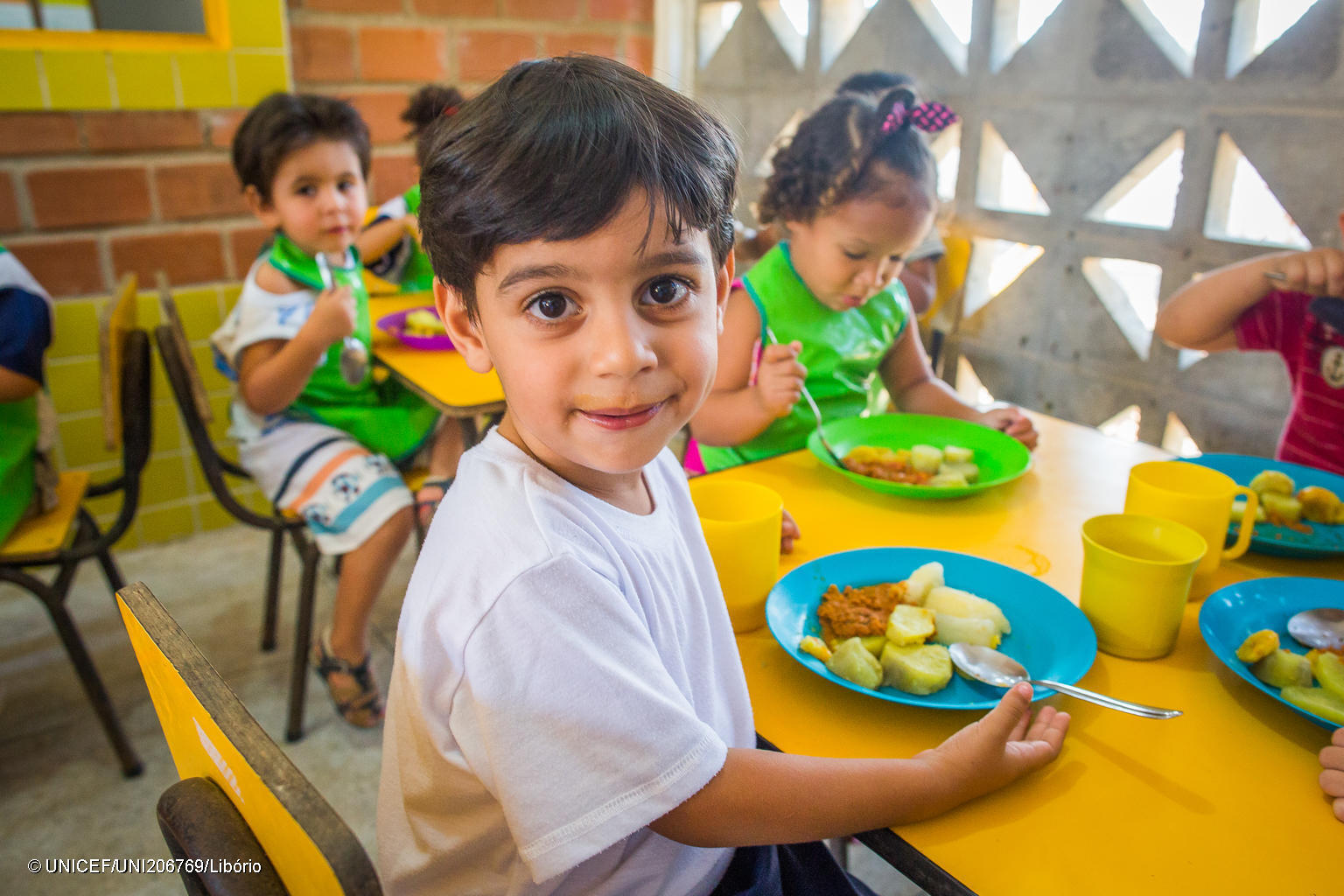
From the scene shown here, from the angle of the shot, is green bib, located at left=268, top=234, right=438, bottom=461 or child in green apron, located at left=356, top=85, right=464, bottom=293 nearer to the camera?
green bib, located at left=268, top=234, right=438, bottom=461

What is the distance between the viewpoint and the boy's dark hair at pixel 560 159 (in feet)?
2.15

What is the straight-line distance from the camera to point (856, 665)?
0.77m

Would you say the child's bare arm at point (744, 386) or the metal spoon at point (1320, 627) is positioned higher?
the child's bare arm at point (744, 386)

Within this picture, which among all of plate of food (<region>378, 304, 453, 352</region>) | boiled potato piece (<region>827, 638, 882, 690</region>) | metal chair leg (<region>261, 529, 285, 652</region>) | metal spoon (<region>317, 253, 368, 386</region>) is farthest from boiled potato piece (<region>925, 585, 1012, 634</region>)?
metal chair leg (<region>261, 529, 285, 652</region>)

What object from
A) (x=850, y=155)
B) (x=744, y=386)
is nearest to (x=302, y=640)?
(x=744, y=386)

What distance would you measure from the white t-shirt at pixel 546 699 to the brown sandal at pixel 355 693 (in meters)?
1.26

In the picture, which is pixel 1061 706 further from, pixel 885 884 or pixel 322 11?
pixel 322 11

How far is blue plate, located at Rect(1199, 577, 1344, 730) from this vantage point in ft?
2.79

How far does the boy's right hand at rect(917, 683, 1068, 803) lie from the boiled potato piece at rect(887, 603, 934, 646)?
0.12 meters

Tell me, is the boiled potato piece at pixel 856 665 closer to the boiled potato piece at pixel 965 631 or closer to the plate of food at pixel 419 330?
the boiled potato piece at pixel 965 631

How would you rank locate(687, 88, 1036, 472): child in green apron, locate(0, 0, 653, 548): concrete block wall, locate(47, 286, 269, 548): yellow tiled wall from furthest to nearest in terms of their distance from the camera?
locate(47, 286, 269, 548): yellow tiled wall → locate(0, 0, 653, 548): concrete block wall → locate(687, 88, 1036, 472): child in green apron

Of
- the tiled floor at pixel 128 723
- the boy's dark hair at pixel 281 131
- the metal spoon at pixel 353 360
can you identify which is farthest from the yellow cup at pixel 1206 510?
the boy's dark hair at pixel 281 131

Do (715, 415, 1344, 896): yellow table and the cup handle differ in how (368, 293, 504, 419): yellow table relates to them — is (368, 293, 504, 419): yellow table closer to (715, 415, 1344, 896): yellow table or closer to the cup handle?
(715, 415, 1344, 896): yellow table

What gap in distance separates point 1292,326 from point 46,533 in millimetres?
2143
